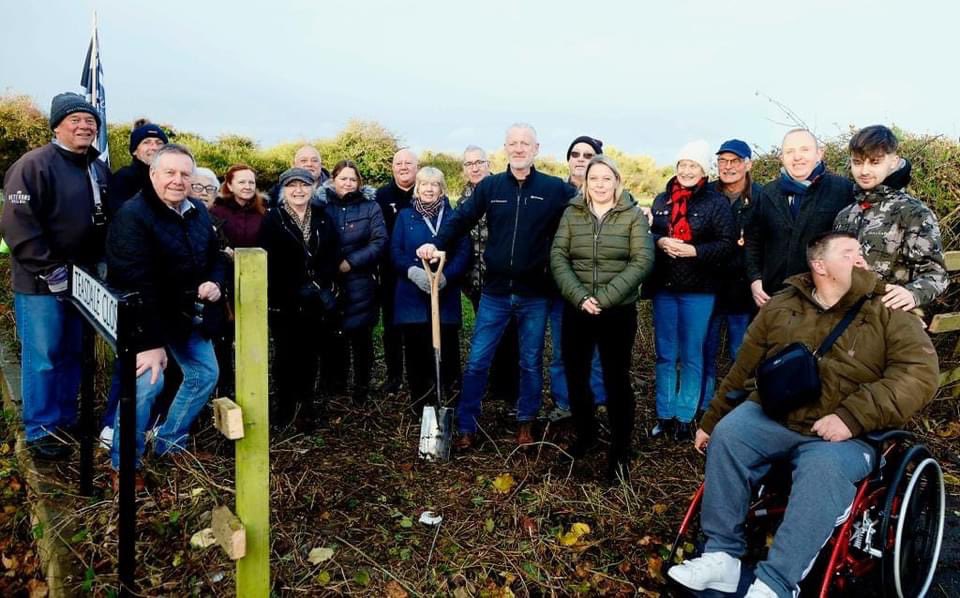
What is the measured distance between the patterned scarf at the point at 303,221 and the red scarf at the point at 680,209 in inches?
104

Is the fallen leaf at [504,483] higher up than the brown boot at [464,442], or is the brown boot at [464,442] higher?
the brown boot at [464,442]

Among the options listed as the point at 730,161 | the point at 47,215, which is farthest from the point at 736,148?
the point at 47,215

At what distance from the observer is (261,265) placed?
8.11 ft

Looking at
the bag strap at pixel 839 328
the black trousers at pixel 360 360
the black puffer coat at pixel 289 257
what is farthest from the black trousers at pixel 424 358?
the bag strap at pixel 839 328

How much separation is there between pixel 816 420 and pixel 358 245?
11.5 feet

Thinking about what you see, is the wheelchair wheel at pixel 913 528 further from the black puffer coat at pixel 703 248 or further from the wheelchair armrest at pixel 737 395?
the black puffer coat at pixel 703 248

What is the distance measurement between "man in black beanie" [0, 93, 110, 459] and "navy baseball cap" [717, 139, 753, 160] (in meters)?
Answer: 4.42

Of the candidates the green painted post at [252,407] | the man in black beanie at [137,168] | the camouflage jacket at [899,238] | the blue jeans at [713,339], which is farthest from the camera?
the blue jeans at [713,339]

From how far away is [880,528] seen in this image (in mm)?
2914

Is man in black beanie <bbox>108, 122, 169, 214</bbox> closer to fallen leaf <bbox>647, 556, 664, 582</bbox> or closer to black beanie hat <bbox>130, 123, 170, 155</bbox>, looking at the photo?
black beanie hat <bbox>130, 123, 170, 155</bbox>

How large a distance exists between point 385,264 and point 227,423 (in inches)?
132

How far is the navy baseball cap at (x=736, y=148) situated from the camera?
5.23 m

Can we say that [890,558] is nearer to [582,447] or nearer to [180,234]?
[582,447]

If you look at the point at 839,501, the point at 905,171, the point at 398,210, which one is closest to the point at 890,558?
the point at 839,501
